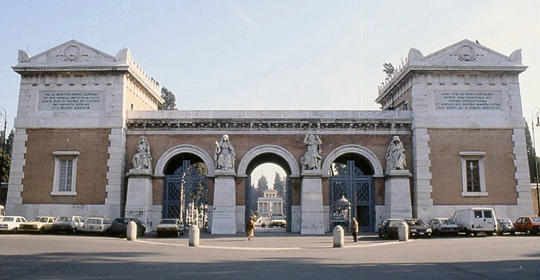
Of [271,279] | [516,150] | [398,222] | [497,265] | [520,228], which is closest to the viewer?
[271,279]

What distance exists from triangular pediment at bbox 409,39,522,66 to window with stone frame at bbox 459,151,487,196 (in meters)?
5.53

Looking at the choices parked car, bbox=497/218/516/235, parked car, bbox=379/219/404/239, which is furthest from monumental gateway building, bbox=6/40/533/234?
parked car, bbox=379/219/404/239

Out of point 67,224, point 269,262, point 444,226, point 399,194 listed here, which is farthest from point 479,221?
point 67,224

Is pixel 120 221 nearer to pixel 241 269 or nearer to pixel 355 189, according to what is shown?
pixel 355 189

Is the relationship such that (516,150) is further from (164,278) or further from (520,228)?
(164,278)

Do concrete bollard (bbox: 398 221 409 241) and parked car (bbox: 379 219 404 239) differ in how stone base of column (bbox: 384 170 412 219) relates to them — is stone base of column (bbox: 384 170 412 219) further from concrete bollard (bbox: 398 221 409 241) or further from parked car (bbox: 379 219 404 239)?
concrete bollard (bbox: 398 221 409 241)

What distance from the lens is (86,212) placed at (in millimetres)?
29562

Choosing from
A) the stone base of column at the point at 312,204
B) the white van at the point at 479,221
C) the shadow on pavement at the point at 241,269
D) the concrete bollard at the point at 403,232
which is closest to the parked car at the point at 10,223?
the shadow on pavement at the point at 241,269

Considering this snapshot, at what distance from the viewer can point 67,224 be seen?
91.3 feet

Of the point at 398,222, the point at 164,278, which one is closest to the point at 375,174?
the point at 398,222

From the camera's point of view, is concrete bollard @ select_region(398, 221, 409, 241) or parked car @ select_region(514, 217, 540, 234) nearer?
concrete bollard @ select_region(398, 221, 409, 241)

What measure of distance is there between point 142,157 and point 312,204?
10401mm

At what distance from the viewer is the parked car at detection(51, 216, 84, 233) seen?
27.7m

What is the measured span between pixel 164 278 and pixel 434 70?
77.7 ft
